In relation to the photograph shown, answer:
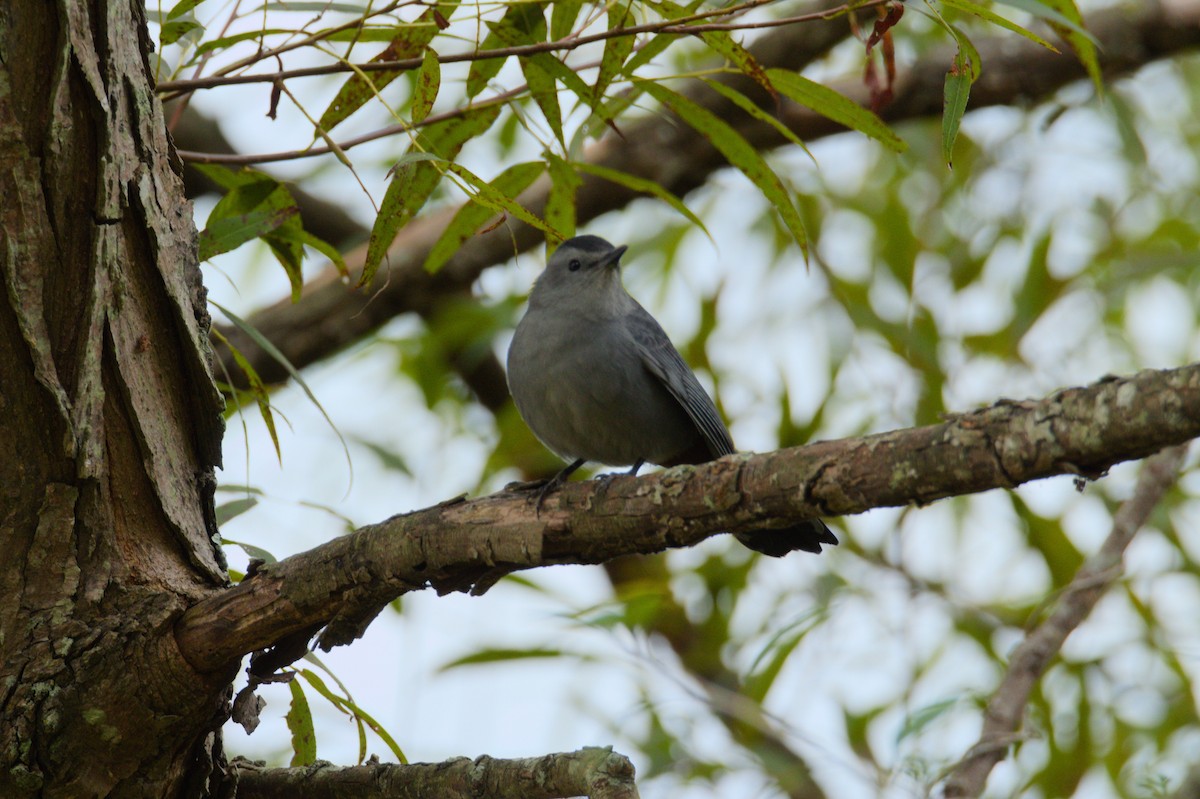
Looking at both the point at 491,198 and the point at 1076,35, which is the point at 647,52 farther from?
the point at 1076,35

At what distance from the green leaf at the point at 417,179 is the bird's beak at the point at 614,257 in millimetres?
1353

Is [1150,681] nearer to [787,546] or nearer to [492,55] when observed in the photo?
[787,546]

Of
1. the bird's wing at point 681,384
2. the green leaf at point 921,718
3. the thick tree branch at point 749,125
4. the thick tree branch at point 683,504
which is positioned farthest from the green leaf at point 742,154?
the thick tree branch at point 749,125

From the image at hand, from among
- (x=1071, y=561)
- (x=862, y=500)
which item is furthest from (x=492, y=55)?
(x=1071, y=561)

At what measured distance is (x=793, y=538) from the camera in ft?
9.93

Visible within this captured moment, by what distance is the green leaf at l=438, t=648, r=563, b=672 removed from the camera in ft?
13.8

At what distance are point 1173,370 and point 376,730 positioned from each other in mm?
1740

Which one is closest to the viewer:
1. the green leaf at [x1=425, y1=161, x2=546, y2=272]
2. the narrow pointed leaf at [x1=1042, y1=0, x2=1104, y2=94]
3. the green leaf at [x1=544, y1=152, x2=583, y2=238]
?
the narrow pointed leaf at [x1=1042, y1=0, x2=1104, y2=94]

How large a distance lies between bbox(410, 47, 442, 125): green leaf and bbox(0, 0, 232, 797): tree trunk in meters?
0.49

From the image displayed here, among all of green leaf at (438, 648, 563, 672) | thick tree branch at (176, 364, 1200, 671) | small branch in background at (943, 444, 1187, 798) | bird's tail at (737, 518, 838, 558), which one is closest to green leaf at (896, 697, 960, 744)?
small branch in background at (943, 444, 1187, 798)

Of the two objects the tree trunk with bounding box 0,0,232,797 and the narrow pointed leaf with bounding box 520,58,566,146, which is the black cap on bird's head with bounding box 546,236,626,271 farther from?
the tree trunk with bounding box 0,0,232,797

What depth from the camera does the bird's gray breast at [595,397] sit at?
366cm

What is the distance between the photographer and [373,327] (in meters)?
4.95

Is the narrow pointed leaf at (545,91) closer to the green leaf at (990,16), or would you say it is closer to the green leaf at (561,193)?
the green leaf at (561,193)
